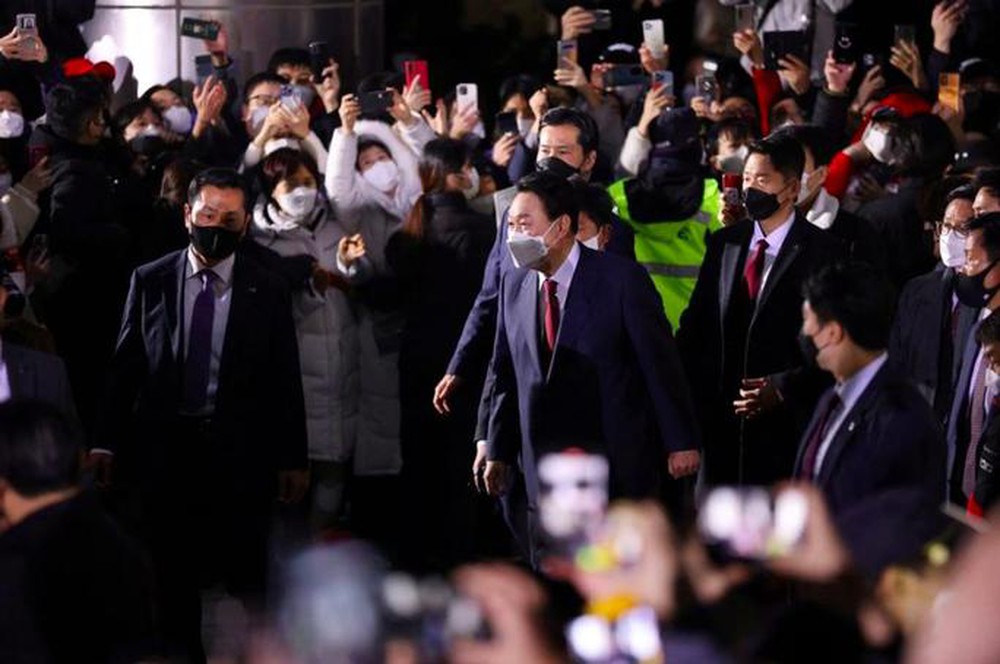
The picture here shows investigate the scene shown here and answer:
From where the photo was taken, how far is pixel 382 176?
1103 cm

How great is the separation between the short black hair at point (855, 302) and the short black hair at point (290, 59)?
21.2ft

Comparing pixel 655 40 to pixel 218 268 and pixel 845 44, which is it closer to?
pixel 845 44

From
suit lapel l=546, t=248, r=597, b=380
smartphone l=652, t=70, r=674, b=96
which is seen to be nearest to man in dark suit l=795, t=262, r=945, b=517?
suit lapel l=546, t=248, r=597, b=380

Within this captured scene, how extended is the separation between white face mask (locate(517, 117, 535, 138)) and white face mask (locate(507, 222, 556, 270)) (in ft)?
13.4

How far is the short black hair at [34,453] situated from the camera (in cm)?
641

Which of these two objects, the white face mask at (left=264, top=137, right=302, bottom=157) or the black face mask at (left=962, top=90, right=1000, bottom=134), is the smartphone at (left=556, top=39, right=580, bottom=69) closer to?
the black face mask at (left=962, top=90, right=1000, bottom=134)

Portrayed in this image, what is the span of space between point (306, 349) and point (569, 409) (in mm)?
1989

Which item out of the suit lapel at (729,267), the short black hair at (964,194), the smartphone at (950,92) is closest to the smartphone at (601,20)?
the smartphone at (950,92)

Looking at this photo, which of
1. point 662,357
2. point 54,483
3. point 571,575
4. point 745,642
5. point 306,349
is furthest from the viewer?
point 306,349

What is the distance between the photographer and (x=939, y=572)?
5500 mm

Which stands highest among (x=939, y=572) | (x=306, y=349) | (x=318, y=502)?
(x=939, y=572)

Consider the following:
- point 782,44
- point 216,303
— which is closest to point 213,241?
point 216,303

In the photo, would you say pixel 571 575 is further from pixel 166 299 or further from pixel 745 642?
pixel 166 299

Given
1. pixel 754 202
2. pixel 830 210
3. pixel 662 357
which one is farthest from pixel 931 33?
pixel 662 357
